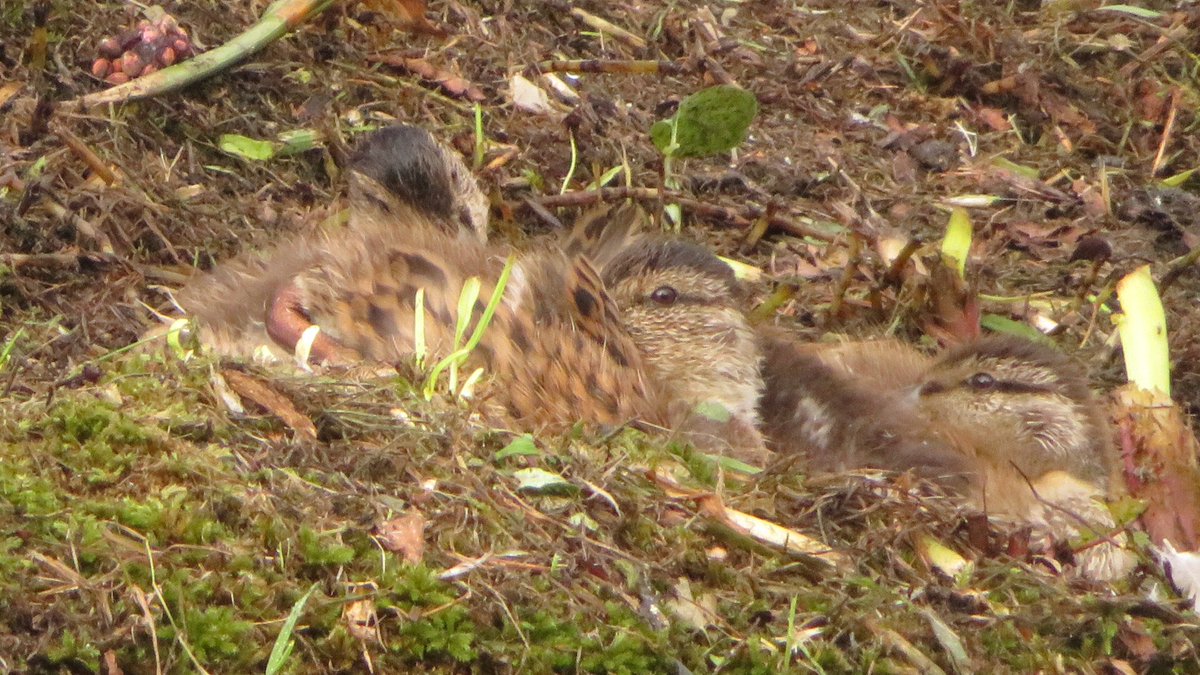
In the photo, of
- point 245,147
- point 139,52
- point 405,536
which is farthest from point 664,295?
point 139,52

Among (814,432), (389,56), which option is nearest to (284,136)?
(389,56)

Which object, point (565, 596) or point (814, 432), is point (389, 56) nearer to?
point (814, 432)

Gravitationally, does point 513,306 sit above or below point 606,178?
above

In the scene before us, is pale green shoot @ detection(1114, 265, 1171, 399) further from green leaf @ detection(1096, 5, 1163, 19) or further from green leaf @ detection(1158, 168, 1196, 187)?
green leaf @ detection(1096, 5, 1163, 19)

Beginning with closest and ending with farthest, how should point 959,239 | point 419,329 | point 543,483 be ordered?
point 543,483 → point 419,329 → point 959,239

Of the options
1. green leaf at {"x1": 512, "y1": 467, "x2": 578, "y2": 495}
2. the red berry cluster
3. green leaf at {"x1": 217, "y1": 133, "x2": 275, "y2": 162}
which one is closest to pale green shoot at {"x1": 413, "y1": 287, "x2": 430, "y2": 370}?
green leaf at {"x1": 512, "y1": 467, "x2": 578, "y2": 495}

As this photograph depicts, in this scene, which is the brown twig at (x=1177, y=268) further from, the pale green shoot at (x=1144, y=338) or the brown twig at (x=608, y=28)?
the brown twig at (x=608, y=28)

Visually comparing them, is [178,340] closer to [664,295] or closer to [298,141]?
[664,295]
